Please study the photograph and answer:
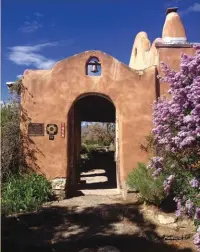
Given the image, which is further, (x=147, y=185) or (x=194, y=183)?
(x=147, y=185)

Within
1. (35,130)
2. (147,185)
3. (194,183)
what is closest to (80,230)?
(147,185)

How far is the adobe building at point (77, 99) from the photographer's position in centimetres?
1005

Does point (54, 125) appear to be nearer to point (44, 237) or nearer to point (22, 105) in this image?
point (22, 105)

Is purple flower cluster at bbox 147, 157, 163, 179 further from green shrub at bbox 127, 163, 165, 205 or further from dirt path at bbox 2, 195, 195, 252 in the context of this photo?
green shrub at bbox 127, 163, 165, 205

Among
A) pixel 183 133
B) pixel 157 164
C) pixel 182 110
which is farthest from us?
pixel 157 164

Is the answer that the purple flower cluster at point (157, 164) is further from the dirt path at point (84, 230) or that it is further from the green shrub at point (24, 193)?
the green shrub at point (24, 193)

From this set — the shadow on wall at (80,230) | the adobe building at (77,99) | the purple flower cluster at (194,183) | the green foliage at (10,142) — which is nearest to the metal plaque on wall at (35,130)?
the adobe building at (77,99)

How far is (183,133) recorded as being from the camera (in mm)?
4973

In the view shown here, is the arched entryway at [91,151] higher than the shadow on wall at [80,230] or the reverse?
higher

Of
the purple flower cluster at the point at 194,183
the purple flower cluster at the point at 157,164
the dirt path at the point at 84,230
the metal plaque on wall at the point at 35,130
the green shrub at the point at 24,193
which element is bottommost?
the dirt path at the point at 84,230

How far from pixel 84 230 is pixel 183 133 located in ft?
12.6

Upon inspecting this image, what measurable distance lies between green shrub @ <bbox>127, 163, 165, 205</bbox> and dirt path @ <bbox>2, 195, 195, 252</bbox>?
19.7 inches

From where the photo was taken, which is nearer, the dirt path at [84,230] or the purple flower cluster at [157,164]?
the purple flower cluster at [157,164]

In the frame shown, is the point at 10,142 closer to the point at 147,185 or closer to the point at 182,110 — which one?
the point at 147,185
